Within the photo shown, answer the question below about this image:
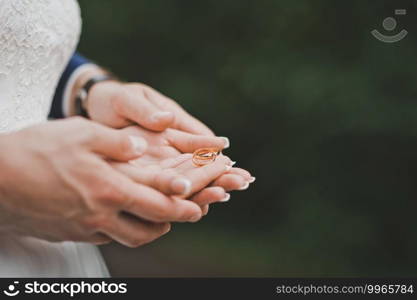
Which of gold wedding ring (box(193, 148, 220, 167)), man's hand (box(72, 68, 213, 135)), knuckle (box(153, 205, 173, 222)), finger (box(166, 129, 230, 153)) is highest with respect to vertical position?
man's hand (box(72, 68, 213, 135))

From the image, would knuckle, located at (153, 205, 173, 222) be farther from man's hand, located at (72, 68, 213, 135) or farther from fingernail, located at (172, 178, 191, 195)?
man's hand, located at (72, 68, 213, 135)

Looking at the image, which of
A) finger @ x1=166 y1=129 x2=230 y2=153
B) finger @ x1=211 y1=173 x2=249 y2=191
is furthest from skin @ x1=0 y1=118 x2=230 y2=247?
finger @ x1=166 y1=129 x2=230 y2=153

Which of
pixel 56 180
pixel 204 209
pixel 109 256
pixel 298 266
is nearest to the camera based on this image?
pixel 56 180

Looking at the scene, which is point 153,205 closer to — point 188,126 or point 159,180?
point 159,180

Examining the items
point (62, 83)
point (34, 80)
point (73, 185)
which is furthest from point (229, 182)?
point (62, 83)

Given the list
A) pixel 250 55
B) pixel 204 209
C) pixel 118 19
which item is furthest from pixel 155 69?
pixel 204 209

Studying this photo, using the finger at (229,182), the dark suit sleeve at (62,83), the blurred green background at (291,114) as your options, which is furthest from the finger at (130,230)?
the blurred green background at (291,114)

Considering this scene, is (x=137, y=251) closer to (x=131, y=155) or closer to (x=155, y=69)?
(x=155, y=69)
